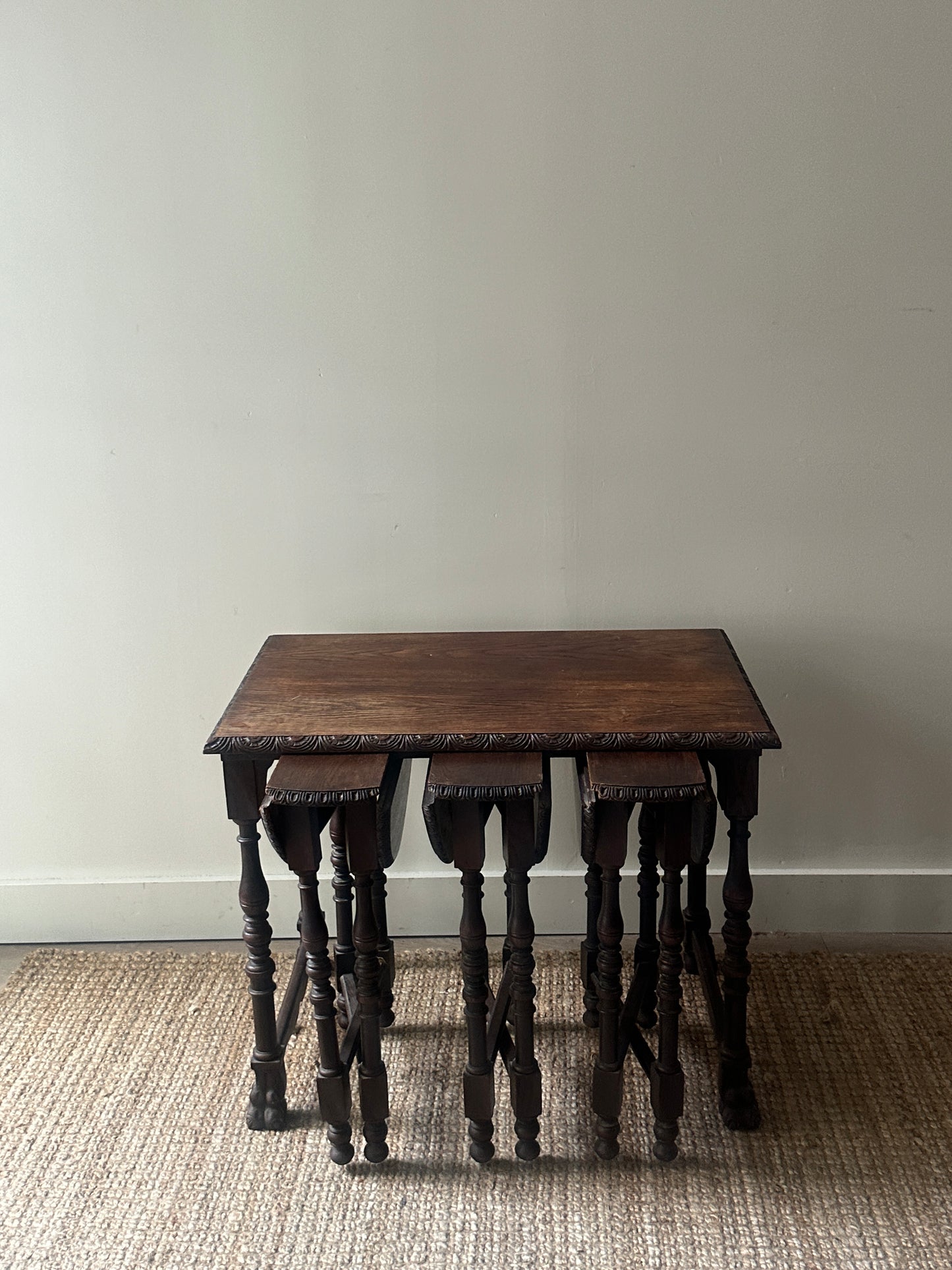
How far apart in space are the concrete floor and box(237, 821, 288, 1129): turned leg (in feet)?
1.64

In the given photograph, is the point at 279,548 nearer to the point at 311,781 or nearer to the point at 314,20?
the point at 311,781

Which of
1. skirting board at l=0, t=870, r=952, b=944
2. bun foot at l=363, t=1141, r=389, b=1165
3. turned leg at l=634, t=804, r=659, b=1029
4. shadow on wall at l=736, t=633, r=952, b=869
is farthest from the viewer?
skirting board at l=0, t=870, r=952, b=944

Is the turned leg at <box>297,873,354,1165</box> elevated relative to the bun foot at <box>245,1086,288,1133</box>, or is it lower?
elevated

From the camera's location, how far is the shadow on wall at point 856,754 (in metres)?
2.16

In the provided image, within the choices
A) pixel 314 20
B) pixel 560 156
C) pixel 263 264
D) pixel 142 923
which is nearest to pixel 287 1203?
pixel 142 923

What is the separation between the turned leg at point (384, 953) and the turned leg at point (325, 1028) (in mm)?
236

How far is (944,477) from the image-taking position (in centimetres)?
206

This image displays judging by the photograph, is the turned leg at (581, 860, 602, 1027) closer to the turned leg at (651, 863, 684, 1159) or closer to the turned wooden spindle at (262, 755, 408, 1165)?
the turned leg at (651, 863, 684, 1159)

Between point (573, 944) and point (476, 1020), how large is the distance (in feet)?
2.15

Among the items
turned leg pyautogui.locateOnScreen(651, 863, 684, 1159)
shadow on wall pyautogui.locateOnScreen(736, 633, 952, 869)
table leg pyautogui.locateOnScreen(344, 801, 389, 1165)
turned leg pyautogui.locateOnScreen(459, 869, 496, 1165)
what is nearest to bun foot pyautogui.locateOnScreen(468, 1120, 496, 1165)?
turned leg pyautogui.locateOnScreen(459, 869, 496, 1165)

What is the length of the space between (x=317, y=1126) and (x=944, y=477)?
5.20 feet

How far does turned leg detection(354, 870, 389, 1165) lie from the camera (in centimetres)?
165

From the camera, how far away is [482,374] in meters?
2.03

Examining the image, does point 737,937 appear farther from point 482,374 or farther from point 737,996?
point 482,374
